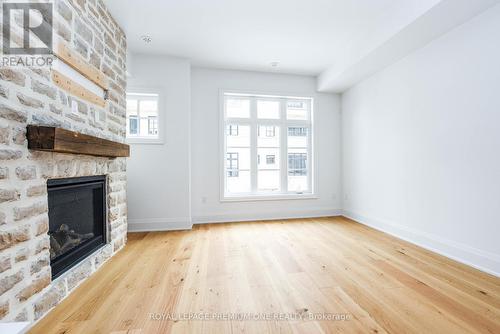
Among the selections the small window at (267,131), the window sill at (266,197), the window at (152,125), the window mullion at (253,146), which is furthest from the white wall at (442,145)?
the window at (152,125)

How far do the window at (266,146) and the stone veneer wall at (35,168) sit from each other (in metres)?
2.28

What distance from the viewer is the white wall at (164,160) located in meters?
3.46

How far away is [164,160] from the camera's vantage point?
352 cm

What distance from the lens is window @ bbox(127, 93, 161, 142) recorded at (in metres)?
3.54

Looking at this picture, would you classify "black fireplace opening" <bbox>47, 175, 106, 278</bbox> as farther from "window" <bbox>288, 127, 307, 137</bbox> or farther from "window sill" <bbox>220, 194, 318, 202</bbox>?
"window" <bbox>288, 127, 307, 137</bbox>

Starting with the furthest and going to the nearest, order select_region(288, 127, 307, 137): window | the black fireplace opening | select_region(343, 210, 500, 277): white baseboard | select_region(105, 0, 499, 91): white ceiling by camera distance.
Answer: select_region(288, 127, 307, 137): window
select_region(105, 0, 499, 91): white ceiling
select_region(343, 210, 500, 277): white baseboard
the black fireplace opening

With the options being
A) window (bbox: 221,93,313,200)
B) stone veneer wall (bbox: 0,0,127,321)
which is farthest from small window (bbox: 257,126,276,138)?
stone veneer wall (bbox: 0,0,127,321)

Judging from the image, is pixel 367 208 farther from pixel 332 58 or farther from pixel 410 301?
pixel 332 58

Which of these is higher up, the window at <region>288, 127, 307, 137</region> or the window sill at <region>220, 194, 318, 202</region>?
the window at <region>288, 127, 307, 137</region>

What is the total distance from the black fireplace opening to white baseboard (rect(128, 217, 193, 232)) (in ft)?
3.36

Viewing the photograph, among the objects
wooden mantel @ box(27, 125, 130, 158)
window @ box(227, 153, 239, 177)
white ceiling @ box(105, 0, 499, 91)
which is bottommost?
window @ box(227, 153, 239, 177)

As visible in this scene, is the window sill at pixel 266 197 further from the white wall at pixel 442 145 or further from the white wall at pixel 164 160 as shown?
the white wall at pixel 442 145

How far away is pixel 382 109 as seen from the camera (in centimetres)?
342

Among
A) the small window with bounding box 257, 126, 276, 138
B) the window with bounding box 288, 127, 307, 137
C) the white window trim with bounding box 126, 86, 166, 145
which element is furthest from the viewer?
the window with bounding box 288, 127, 307, 137
